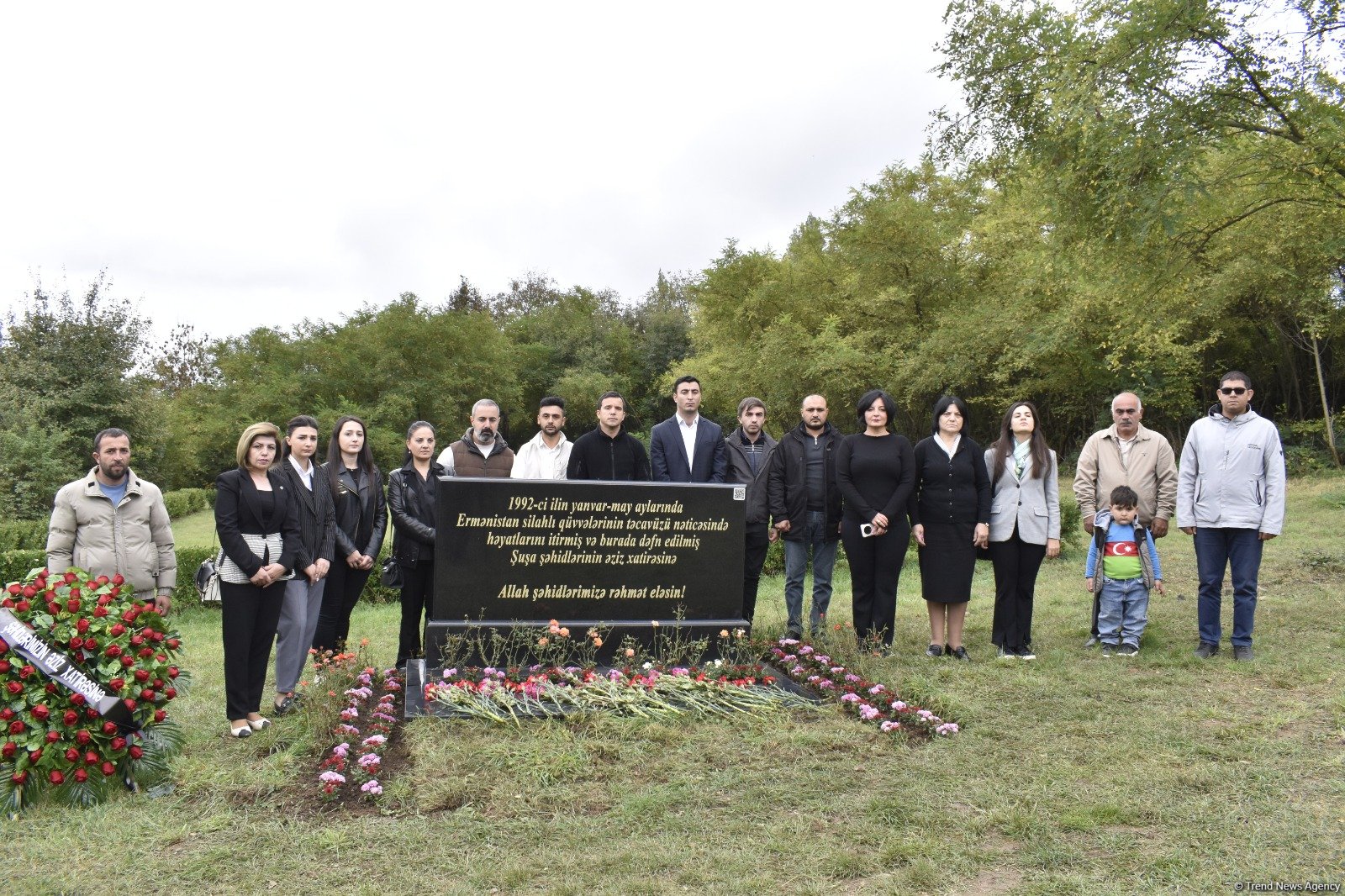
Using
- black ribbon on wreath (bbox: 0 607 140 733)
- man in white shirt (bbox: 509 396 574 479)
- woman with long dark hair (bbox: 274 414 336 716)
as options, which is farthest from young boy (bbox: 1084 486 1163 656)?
black ribbon on wreath (bbox: 0 607 140 733)

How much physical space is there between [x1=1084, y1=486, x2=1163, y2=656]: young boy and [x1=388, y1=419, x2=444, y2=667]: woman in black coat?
4.64 meters

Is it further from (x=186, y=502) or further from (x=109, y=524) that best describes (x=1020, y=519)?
(x=186, y=502)

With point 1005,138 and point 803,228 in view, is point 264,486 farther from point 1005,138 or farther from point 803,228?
point 803,228

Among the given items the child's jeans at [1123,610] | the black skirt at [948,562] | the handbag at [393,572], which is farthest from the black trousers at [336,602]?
the child's jeans at [1123,610]

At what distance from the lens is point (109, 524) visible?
16.2ft

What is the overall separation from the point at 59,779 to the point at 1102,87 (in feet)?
31.8

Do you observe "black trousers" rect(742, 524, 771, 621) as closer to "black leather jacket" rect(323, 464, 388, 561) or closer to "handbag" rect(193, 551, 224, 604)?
"black leather jacket" rect(323, 464, 388, 561)

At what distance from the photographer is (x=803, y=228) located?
32.5m

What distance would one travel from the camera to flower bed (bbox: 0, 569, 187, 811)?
156 inches

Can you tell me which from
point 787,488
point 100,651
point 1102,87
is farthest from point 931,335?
point 100,651

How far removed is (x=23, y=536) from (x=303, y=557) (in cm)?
1012

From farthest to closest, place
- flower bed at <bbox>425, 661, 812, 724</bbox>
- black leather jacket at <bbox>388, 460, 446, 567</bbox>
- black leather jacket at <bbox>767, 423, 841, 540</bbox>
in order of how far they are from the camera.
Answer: black leather jacket at <bbox>767, 423, 841, 540</bbox>, black leather jacket at <bbox>388, 460, 446, 567</bbox>, flower bed at <bbox>425, 661, 812, 724</bbox>

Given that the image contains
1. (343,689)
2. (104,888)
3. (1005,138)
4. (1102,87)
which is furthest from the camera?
(1005,138)

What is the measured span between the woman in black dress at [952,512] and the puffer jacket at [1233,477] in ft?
4.23
